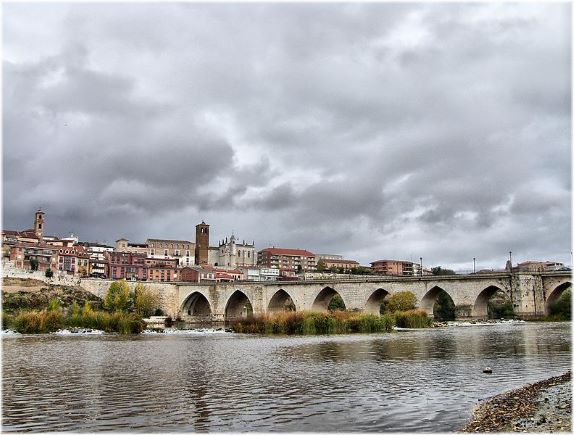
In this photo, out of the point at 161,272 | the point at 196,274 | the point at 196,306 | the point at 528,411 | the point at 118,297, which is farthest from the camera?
the point at 161,272

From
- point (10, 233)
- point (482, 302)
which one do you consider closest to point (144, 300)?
point (482, 302)

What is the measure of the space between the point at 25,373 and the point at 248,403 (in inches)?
369

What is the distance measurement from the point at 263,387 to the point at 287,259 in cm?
14723

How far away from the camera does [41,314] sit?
4509cm

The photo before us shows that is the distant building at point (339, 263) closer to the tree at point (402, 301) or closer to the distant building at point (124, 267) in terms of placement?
the distant building at point (124, 267)

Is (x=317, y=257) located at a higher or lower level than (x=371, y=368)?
higher

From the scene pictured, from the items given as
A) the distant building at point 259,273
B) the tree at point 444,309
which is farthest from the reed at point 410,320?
the distant building at point 259,273

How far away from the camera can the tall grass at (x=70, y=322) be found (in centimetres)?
4428

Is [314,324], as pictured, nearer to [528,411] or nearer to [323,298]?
[528,411]

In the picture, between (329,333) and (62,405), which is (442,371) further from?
(329,333)

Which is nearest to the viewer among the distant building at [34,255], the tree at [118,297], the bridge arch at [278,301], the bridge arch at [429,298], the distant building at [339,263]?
the bridge arch at [429,298]

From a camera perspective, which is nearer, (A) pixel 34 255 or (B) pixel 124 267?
(A) pixel 34 255

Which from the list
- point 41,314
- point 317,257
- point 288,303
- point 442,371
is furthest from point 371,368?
point 317,257

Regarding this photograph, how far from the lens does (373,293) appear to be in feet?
243
